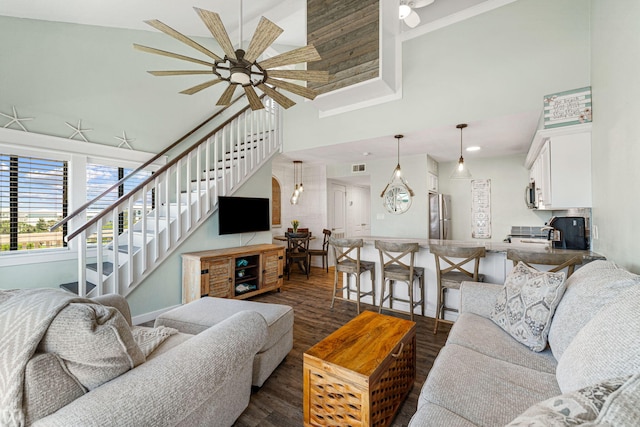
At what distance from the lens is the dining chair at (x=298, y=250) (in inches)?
218

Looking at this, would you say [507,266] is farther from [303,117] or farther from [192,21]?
[192,21]

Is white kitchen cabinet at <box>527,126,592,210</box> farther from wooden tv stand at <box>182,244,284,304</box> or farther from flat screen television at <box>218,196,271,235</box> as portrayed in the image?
flat screen television at <box>218,196,271,235</box>

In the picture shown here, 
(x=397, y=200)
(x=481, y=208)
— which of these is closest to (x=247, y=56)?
(x=397, y=200)

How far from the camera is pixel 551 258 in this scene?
2.43 metres

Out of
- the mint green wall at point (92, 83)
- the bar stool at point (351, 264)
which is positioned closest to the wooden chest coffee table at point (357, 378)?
the bar stool at point (351, 264)

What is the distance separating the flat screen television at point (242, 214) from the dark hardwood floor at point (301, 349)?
1.14 metres

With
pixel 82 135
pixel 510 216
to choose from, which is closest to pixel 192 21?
pixel 82 135

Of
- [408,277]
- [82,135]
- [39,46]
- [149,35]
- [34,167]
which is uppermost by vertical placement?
[149,35]

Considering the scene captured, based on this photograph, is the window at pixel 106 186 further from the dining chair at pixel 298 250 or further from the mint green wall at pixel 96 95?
the dining chair at pixel 298 250

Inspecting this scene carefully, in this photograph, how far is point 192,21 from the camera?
390 cm

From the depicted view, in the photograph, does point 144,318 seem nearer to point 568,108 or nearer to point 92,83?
point 92,83

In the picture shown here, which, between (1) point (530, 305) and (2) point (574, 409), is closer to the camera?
(2) point (574, 409)

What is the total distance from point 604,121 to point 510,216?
3686mm

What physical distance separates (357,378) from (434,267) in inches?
94.8
